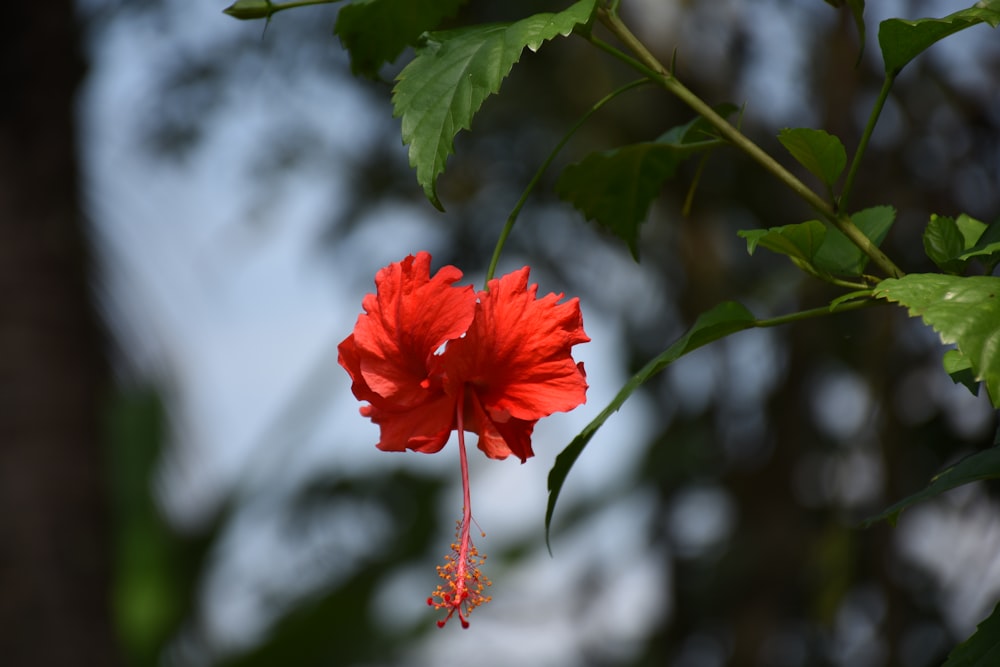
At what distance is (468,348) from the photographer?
833 mm

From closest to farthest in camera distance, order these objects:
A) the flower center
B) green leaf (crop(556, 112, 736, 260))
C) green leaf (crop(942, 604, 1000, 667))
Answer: green leaf (crop(942, 604, 1000, 667)), the flower center, green leaf (crop(556, 112, 736, 260))

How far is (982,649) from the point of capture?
2.52ft

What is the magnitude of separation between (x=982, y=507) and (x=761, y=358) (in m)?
1.52

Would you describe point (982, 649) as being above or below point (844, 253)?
below

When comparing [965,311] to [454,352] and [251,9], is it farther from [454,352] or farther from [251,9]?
[251,9]

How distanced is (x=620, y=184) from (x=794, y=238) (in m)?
0.28

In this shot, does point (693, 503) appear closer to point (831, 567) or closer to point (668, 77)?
point (831, 567)

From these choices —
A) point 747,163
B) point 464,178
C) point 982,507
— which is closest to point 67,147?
point 464,178

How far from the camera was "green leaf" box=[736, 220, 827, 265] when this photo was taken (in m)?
0.78

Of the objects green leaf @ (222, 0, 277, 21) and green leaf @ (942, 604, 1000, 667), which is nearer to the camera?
green leaf @ (942, 604, 1000, 667)

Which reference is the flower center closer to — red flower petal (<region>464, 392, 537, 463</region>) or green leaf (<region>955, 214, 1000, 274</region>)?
red flower petal (<region>464, 392, 537, 463</region>)

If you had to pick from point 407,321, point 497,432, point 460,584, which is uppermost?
point 407,321

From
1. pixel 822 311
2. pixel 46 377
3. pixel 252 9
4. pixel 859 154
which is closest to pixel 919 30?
pixel 859 154

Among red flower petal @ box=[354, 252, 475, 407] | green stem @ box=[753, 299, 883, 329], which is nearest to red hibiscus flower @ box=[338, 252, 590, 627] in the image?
red flower petal @ box=[354, 252, 475, 407]
